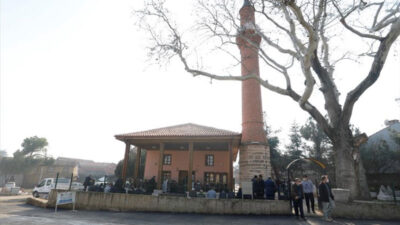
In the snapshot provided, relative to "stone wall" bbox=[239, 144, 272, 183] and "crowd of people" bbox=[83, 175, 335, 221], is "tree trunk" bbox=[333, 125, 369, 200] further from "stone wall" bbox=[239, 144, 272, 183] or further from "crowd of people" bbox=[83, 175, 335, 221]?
"stone wall" bbox=[239, 144, 272, 183]

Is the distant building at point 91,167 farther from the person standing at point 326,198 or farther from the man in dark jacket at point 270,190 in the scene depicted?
the person standing at point 326,198

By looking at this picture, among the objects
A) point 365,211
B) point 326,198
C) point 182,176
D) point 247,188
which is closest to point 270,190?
point 247,188

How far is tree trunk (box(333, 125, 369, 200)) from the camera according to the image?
8305mm

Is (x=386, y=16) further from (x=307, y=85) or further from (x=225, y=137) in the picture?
(x=225, y=137)

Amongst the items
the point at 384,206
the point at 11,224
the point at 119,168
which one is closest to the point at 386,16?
the point at 384,206

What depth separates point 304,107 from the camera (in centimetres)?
944

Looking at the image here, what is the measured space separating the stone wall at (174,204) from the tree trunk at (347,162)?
7.70 ft

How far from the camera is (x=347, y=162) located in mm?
8398

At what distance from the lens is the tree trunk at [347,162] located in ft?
27.2

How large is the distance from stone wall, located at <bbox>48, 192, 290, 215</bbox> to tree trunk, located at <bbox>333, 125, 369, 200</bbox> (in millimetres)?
2346

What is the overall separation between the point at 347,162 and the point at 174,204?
7009mm

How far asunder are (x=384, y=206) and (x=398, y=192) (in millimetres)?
8537

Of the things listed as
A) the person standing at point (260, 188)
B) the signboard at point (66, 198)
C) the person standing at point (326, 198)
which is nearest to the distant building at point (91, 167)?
the signboard at point (66, 198)

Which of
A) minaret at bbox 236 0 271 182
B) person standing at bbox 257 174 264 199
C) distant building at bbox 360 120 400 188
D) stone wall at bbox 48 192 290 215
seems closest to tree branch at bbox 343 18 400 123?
person standing at bbox 257 174 264 199
